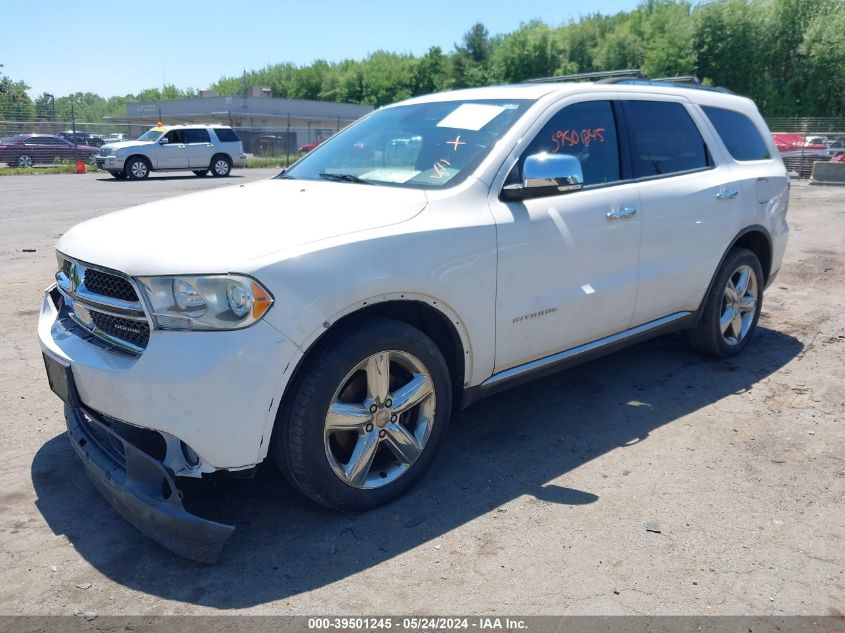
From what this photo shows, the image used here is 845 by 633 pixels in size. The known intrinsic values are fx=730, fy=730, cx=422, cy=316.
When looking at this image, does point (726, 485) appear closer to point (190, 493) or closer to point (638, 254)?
point (638, 254)

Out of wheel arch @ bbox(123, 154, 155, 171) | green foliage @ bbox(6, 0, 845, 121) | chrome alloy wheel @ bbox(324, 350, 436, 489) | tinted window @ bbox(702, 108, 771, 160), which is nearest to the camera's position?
chrome alloy wheel @ bbox(324, 350, 436, 489)

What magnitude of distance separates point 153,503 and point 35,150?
32.2 m

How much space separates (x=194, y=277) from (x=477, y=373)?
4.83ft

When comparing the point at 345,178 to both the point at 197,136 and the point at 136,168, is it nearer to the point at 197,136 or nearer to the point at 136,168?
the point at 136,168

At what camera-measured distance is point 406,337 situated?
318cm

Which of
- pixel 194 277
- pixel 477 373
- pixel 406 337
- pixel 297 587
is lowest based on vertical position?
pixel 297 587

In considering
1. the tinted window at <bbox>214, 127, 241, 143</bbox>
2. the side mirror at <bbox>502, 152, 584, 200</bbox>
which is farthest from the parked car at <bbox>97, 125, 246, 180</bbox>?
the side mirror at <bbox>502, 152, 584, 200</bbox>

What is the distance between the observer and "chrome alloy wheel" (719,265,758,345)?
5254 millimetres

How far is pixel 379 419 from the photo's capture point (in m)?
3.23

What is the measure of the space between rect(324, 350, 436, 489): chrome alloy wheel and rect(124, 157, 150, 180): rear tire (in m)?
23.5

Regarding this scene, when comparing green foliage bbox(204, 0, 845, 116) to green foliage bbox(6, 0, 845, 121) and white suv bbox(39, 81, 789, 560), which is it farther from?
white suv bbox(39, 81, 789, 560)

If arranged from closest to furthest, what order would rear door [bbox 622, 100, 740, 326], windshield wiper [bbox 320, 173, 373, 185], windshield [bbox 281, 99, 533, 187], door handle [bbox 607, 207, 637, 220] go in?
windshield [bbox 281, 99, 533, 187] → windshield wiper [bbox 320, 173, 373, 185] → door handle [bbox 607, 207, 637, 220] → rear door [bbox 622, 100, 740, 326]

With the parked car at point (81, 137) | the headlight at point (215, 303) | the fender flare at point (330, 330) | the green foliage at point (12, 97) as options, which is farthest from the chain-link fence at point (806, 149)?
the green foliage at point (12, 97)

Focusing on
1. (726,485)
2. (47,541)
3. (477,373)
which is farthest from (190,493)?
(726,485)
